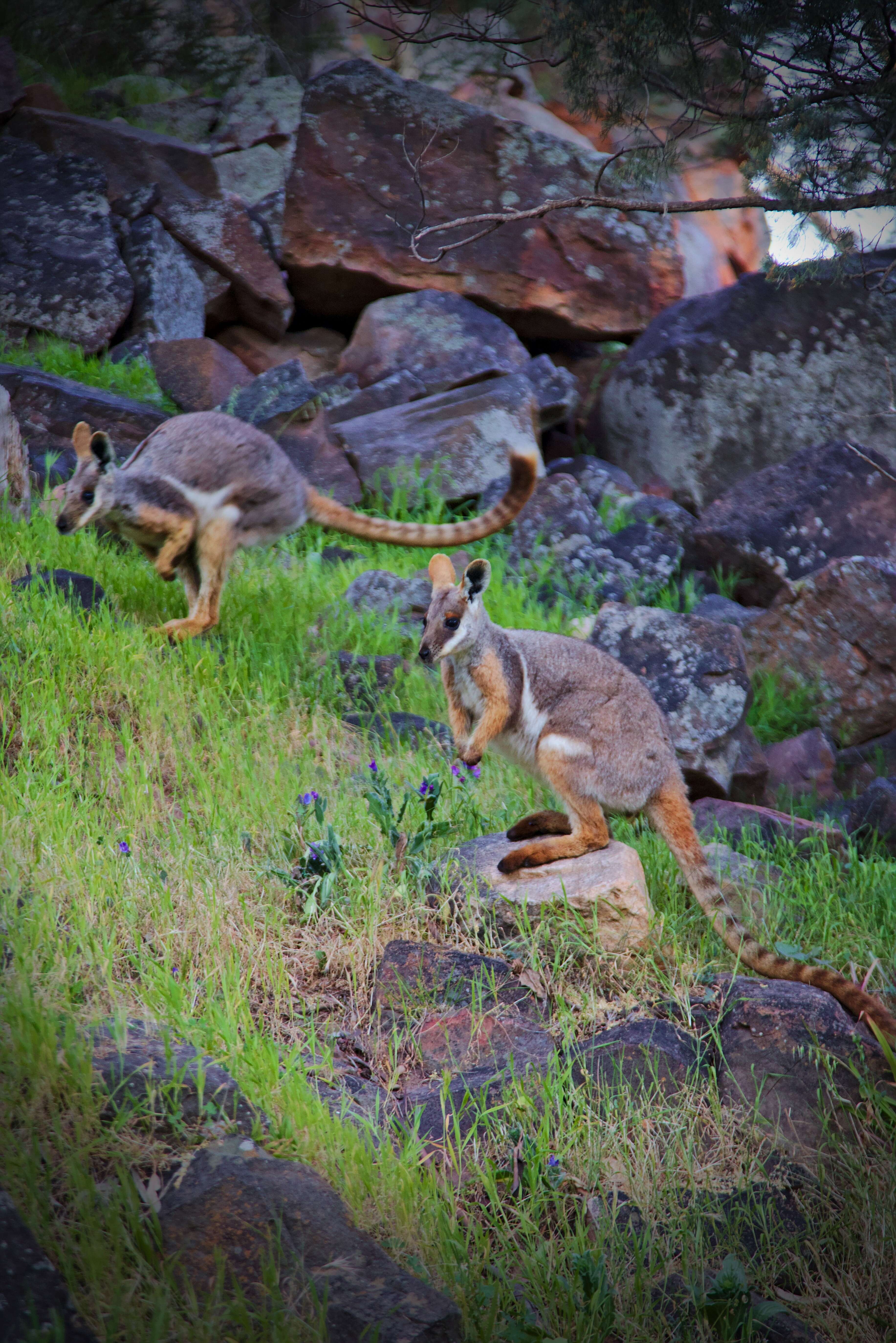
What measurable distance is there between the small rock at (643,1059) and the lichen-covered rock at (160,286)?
28.4ft

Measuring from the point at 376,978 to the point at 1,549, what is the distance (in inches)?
159

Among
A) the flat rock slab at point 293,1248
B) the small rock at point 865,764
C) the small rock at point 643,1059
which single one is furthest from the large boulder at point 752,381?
the flat rock slab at point 293,1248

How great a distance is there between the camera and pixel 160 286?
10914 mm

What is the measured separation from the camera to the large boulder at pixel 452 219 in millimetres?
11516

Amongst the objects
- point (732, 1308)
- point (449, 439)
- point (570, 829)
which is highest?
point (732, 1308)

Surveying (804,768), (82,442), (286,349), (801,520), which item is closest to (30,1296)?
(82,442)

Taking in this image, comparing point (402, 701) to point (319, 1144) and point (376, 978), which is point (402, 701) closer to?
point (376, 978)

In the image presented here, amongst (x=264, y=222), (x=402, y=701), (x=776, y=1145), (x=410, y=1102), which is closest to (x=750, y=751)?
(x=402, y=701)

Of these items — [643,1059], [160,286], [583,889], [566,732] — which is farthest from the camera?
[160,286]

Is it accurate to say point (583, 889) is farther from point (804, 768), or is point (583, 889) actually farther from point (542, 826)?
point (804, 768)

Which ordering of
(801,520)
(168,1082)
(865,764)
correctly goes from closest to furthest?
(168,1082), (865,764), (801,520)

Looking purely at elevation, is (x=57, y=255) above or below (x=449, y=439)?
above

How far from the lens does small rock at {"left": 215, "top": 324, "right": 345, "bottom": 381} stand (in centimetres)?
1167

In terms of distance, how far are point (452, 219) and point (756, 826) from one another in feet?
28.0
